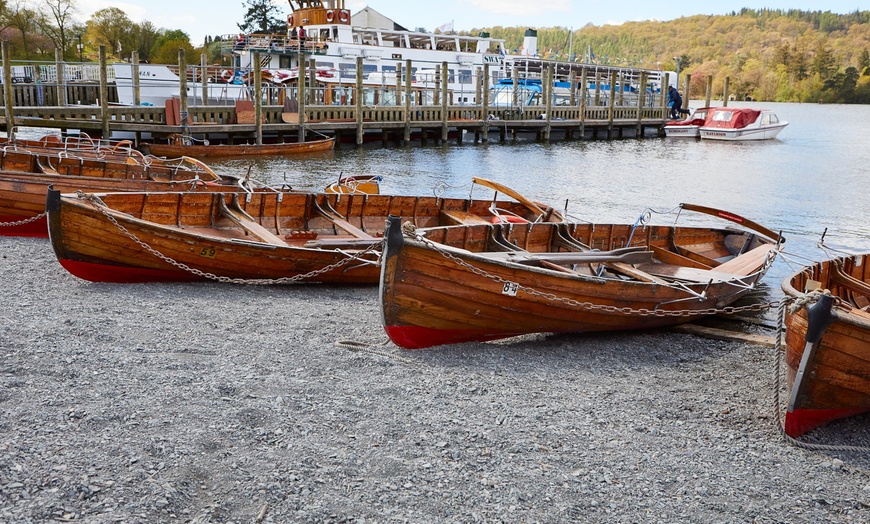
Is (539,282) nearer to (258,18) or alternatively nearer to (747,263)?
(747,263)

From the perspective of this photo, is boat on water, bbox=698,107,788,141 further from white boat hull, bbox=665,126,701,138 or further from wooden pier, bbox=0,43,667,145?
wooden pier, bbox=0,43,667,145

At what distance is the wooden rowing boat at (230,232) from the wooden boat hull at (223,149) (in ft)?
55.1

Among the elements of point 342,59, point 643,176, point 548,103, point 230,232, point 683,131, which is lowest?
point 643,176

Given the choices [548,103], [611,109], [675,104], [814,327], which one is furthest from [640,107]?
[814,327]

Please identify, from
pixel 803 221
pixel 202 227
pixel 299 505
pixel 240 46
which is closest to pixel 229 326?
pixel 202 227

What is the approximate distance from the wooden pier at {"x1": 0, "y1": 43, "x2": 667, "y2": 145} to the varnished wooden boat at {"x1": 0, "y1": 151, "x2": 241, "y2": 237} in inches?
454

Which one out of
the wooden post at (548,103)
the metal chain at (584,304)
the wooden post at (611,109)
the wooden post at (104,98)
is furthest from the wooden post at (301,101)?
the metal chain at (584,304)

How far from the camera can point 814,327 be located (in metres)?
6.01

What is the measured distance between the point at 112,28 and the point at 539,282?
185 ft

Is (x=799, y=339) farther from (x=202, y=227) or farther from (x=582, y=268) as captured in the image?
(x=202, y=227)

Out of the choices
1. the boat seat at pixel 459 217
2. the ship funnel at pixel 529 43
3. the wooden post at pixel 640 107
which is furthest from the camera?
the ship funnel at pixel 529 43

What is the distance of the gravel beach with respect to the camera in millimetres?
4926

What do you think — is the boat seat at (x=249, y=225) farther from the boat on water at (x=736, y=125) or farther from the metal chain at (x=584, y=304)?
the boat on water at (x=736, y=125)

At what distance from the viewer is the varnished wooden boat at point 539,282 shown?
25.4ft
